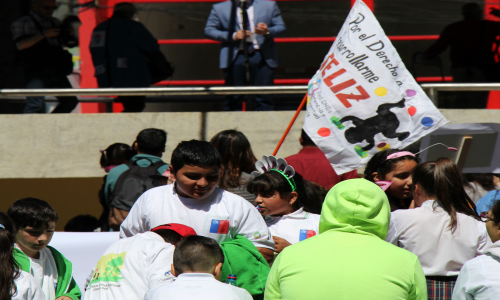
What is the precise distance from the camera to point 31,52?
6.91m

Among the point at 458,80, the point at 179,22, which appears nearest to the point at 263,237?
the point at 458,80

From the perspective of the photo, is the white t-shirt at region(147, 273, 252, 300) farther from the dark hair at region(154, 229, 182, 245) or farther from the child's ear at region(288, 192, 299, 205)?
the child's ear at region(288, 192, 299, 205)

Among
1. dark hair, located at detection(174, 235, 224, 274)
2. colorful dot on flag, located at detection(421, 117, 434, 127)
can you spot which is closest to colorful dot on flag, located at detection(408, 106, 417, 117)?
colorful dot on flag, located at detection(421, 117, 434, 127)

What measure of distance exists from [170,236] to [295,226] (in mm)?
1103

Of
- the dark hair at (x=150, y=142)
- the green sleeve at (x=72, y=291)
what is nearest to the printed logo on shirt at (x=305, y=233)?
the green sleeve at (x=72, y=291)

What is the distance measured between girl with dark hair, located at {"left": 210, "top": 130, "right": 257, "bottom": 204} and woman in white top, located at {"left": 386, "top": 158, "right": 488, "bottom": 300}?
1.27 meters

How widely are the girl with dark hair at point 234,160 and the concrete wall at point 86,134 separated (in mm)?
2382

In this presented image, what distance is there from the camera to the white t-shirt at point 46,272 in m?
3.55

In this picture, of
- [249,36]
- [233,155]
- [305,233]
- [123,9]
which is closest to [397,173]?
[305,233]

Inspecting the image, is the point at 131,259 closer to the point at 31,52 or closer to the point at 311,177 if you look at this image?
the point at 311,177

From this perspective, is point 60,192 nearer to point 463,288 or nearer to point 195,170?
point 195,170

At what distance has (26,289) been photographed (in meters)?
3.03

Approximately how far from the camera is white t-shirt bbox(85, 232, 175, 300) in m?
2.91

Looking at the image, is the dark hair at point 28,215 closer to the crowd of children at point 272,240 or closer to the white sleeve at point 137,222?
the crowd of children at point 272,240
